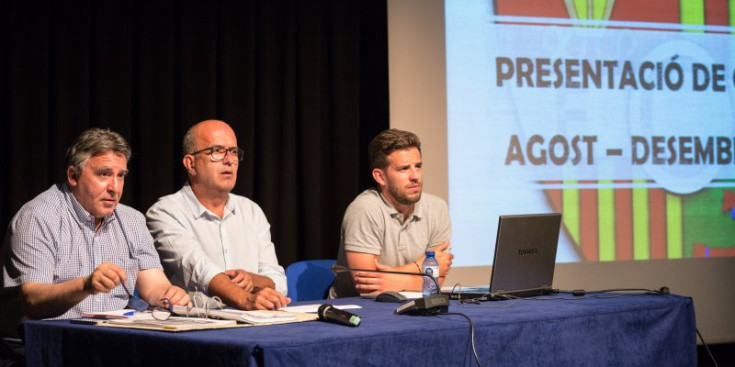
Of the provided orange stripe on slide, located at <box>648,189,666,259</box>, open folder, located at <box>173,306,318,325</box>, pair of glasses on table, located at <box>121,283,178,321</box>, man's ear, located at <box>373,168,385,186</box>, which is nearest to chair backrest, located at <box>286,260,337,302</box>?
man's ear, located at <box>373,168,385,186</box>

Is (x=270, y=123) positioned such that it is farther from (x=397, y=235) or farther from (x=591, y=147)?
(x=591, y=147)

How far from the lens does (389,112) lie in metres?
4.50

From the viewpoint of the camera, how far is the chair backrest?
11.0 feet

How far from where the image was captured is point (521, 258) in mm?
2699

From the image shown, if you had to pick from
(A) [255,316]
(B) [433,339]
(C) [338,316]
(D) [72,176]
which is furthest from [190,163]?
(B) [433,339]

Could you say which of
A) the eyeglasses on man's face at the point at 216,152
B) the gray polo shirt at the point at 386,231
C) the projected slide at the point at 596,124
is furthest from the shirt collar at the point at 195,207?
the projected slide at the point at 596,124

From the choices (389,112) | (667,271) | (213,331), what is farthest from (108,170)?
(667,271)

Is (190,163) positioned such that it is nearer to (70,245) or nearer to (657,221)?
(70,245)

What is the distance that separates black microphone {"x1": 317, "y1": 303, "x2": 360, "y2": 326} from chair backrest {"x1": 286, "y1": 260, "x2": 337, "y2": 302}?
133cm

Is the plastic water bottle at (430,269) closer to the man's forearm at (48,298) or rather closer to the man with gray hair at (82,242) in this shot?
the man with gray hair at (82,242)

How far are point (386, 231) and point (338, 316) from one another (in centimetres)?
138

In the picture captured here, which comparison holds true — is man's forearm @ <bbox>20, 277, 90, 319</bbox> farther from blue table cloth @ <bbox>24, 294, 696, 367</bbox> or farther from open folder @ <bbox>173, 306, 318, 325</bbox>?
open folder @ <bbox>173, 306, 318, 325</bbox>

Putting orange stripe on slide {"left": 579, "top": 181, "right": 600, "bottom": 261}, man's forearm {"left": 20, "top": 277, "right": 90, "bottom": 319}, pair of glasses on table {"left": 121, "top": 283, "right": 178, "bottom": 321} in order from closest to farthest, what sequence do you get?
pair of glasses on table {"left": 121, "top": 283, "right": 178, "bottom": 321} < man's forearm {"left": 20, "top": 277, "right": 90, "bottom": 319} < orange stripe on slide {"left": 579, "top": 181, "right": 600, "bottom": 261}

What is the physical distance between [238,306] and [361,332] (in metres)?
0.71
